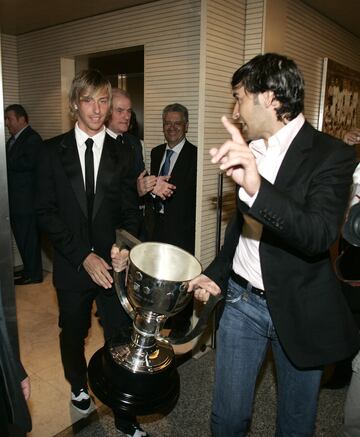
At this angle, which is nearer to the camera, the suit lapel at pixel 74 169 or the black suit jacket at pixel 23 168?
the suit lapel at pixel 74 169

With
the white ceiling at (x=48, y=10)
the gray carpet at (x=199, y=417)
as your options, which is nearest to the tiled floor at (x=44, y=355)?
the gray carpet at (x=199, y=417)

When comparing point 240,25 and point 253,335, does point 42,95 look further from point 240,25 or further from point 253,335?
point 253,335

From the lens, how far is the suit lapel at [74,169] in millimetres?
2045

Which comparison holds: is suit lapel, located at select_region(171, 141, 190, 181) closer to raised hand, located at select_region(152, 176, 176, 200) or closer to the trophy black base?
raised hand, located at select_region(152, 176, 176, 200)

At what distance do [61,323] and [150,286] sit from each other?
1.28 meters

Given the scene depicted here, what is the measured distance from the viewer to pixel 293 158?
140 centimetres

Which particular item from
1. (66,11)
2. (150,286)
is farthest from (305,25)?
(150,286)

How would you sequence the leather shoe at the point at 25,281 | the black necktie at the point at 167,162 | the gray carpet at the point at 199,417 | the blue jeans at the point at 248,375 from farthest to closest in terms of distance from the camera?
the leather shoe at the point at 25,281 → the black necktie at the point at 167,162 → the gray carpet at the point at 199,417 → the blue jeans at the point at 248,375

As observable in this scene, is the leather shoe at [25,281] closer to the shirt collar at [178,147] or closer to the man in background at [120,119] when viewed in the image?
the man in background at [120,119]

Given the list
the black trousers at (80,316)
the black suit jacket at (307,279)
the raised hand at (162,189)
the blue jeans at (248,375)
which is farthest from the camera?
the raised hand at (162,189)

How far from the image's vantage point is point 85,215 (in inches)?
81.9

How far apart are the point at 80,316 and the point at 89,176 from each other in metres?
0.76

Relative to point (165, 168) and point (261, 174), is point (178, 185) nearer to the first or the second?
point (165, 168)

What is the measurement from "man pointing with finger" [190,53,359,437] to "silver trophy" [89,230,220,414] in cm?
11
